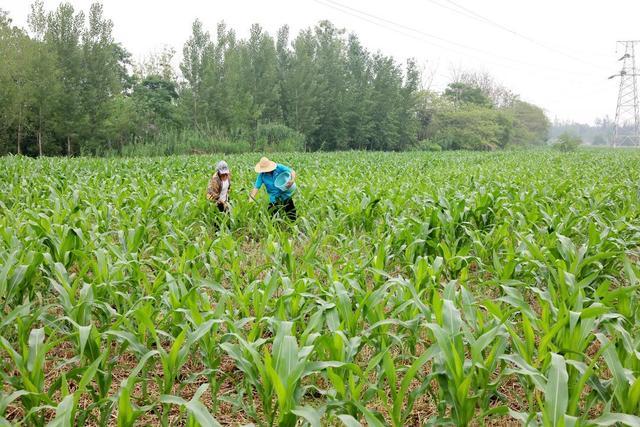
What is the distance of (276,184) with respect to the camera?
614 centimetres

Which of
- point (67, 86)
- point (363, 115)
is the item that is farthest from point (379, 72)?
point (67, 86)

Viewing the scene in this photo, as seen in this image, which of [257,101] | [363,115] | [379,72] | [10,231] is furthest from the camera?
[379,72]

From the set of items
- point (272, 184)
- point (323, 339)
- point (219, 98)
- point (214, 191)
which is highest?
point (219, 98)

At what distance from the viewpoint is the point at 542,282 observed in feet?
11.5

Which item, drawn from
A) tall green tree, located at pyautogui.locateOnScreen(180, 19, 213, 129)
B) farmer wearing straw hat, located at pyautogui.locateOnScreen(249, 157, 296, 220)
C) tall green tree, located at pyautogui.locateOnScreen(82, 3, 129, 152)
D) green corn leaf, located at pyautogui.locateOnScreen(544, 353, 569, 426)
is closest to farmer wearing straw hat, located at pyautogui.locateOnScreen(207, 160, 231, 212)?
farmer wearing straw hat, located at pyautogui.locateOnScreen(249, 157, 296, 220)

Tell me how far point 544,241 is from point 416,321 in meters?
2.35

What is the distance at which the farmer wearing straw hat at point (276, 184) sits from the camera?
6.09 m

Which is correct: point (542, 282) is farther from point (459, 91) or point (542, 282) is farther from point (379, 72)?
point (459, 91)

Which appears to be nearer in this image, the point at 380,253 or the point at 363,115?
the point at 380,253

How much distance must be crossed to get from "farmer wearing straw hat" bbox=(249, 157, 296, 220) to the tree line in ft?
65.7

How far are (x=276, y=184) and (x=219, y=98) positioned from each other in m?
28.2

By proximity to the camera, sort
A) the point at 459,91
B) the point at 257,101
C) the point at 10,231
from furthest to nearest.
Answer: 1. the point at 459,91
2. the point at 257,101
3. the point at 10,231

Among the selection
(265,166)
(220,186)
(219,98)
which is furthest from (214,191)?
(219,98)

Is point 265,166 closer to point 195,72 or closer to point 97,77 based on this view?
point 97,77
